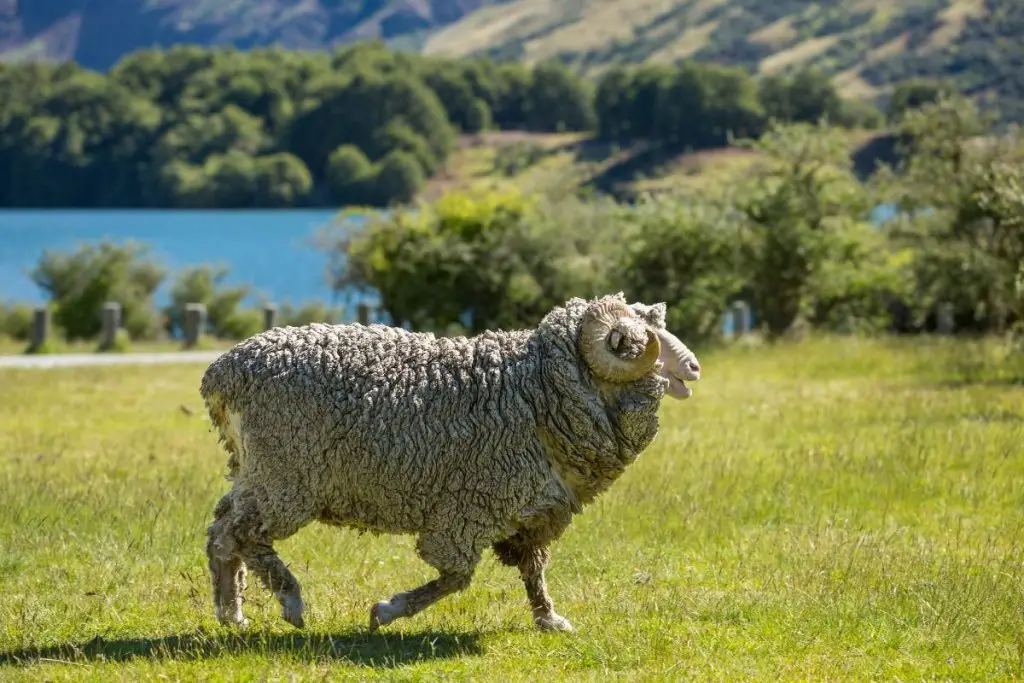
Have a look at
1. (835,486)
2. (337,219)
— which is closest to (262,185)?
(337,219)

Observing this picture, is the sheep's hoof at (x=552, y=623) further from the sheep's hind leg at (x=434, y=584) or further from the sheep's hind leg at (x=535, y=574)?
the sheep's hind leg at (x=434, y=584)

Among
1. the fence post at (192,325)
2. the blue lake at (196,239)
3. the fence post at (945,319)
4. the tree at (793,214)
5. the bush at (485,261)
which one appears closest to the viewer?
the tree at (793,214)

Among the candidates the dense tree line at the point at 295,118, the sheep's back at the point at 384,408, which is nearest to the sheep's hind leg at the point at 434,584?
the sheep's back at the point at 384,408

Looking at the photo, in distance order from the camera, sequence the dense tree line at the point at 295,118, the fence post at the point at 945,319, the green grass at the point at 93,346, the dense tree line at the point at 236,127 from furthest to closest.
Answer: the dense tree line at the point at 236,127 < the dense tree line at the point at 295,118 < the green grass at the point at 93,346 < the fence post at the point at 945,319

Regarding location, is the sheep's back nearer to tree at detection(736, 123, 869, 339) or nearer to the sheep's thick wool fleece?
the sheep's thick wool fleece

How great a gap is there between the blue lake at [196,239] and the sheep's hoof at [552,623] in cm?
2911

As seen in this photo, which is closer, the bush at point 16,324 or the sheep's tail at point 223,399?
the sheep's tail at point 223,399

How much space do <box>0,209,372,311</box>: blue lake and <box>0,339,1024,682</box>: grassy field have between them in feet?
80.2

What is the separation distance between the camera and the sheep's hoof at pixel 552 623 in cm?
761

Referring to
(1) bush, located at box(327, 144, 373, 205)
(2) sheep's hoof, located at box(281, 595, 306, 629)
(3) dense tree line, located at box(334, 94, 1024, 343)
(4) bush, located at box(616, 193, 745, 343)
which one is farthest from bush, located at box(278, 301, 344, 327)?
(1) bush, located at box(327, 144, 373, 205)

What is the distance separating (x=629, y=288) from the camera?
26.0 m

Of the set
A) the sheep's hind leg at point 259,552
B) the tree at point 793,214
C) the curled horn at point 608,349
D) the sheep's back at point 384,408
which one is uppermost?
the tree at point 793,214

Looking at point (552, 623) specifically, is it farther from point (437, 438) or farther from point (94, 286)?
point (94, 286)

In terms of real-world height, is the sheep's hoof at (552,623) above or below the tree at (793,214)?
below
